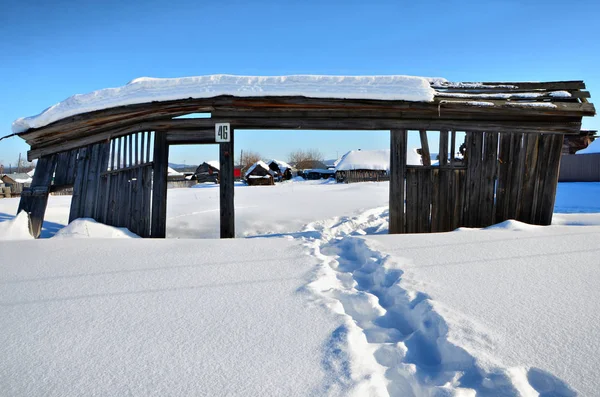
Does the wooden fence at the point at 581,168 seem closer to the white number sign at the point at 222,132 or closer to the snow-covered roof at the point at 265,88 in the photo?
the snow-covered roof at the point at 265,88

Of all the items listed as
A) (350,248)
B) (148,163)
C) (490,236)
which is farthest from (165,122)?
(490,236)

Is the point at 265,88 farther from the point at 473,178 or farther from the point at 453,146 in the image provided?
the point at 473,178

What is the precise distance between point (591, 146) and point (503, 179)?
994 inches

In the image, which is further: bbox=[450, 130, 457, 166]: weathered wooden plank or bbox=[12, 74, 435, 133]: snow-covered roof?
bbox=[450, 130, 457, 166]: weathered wooden plank

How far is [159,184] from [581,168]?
2845 cm

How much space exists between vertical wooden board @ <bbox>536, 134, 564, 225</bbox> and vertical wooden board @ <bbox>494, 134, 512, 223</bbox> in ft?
1.99

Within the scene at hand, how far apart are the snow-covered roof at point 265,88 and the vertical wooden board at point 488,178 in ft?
4.56

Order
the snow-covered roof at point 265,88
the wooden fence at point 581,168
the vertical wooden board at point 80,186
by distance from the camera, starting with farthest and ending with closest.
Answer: the wooden fence at point 581,168, the vertical wooden board at point 80,186, the snow-covered roof at point 265,88

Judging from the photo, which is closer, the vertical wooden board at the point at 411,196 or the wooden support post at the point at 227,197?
the wooden support post at the point at 227,197

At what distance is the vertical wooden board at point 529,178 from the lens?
6.34 meters

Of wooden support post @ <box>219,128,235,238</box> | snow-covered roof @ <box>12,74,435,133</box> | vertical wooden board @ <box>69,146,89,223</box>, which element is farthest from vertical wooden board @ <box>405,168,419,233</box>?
vertical wooden board @ <box>69,146,89,223</box>

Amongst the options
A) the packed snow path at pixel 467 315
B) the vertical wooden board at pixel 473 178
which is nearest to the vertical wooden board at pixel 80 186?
the packed snow path at pixel 467 315

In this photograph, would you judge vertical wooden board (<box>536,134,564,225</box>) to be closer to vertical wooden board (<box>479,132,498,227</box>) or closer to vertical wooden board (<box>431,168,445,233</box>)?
vertical wooden board (<box>479,132,498,227</box>)

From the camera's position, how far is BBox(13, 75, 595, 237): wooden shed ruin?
232 inches
